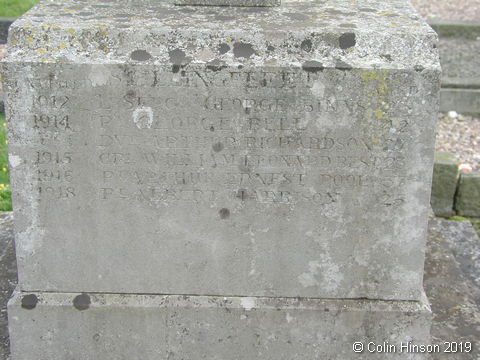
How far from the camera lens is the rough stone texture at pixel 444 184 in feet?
18.3

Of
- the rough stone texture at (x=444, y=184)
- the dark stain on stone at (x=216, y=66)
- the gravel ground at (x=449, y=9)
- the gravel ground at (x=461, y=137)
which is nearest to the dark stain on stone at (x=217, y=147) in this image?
the dark stain on stone at (x=216, y=66)

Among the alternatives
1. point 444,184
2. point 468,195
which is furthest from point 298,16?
point 468,195

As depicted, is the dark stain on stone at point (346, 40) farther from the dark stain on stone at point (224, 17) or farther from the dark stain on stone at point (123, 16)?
Answer: the dark stain on stone at point (123, 16)

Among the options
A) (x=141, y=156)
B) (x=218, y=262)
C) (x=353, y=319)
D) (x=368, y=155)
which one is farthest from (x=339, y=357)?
(x=141, y=156)

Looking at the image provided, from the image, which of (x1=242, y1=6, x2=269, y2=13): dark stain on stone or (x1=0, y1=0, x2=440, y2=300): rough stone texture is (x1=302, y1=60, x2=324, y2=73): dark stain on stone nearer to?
(x1=0, y1=0, x2=440, y2=300): rough stone texture

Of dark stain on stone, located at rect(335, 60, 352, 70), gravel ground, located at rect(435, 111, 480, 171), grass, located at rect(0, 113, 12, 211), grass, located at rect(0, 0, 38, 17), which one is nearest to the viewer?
dark stain on stone, located at rect(335, 60, 352, 70)

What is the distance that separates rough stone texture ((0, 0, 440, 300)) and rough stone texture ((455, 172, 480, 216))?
103 inches

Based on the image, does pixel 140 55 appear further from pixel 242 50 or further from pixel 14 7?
pixel 14 7

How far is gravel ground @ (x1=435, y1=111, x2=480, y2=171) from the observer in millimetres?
7523

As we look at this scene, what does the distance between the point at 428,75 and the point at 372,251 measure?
2.83 ft

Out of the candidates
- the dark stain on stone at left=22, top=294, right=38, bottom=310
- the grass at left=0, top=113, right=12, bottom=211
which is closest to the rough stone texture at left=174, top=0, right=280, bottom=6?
the dark stain on stone at left=22, top=294, right=38, bottom=310

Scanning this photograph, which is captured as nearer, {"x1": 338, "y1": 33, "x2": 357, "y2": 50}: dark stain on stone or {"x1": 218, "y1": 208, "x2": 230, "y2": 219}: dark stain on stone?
{"x1": 338, "y1": 33, "x2": 357, "y2": 50}: dark stain on stone

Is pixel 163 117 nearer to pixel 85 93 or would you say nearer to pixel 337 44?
pixel 85 93

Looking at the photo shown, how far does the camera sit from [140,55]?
2992 millimetres
